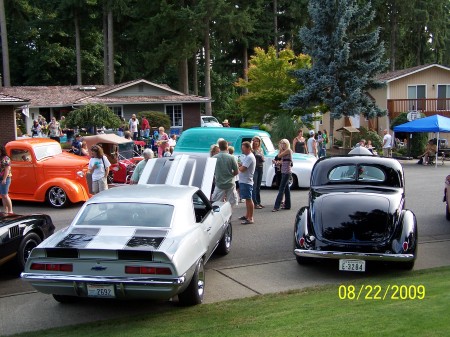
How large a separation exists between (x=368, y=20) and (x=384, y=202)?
24.7 m

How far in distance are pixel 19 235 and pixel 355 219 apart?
498 cm

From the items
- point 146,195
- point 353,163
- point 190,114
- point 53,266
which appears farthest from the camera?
point 190,114

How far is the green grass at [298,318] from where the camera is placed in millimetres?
5027

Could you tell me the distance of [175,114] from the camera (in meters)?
37.4

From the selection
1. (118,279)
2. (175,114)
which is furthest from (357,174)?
(175,114)

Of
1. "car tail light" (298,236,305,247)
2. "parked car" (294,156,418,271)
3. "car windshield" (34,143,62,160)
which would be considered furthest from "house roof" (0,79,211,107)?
"car tail light" (298,236,305,247)

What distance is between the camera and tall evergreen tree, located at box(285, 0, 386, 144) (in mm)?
29594

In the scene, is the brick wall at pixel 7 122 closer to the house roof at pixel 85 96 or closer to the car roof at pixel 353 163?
the house roof at pixel 85 96

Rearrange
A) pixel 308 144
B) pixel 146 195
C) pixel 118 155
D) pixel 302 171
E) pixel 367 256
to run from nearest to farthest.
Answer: pixel 146 195 < pixel 367 256 < pixel 302 171 < pixel 118 155 < pixel 308 144

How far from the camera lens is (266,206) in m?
14.0

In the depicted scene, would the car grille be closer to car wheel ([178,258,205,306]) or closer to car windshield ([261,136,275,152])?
car wheel ([178,258,205,306])

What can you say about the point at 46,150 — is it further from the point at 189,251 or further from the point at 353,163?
the point at 189,251

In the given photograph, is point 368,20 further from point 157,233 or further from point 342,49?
point 157,233

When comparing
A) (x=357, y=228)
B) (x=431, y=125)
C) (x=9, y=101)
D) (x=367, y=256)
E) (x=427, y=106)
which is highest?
(x=9, y=101)
